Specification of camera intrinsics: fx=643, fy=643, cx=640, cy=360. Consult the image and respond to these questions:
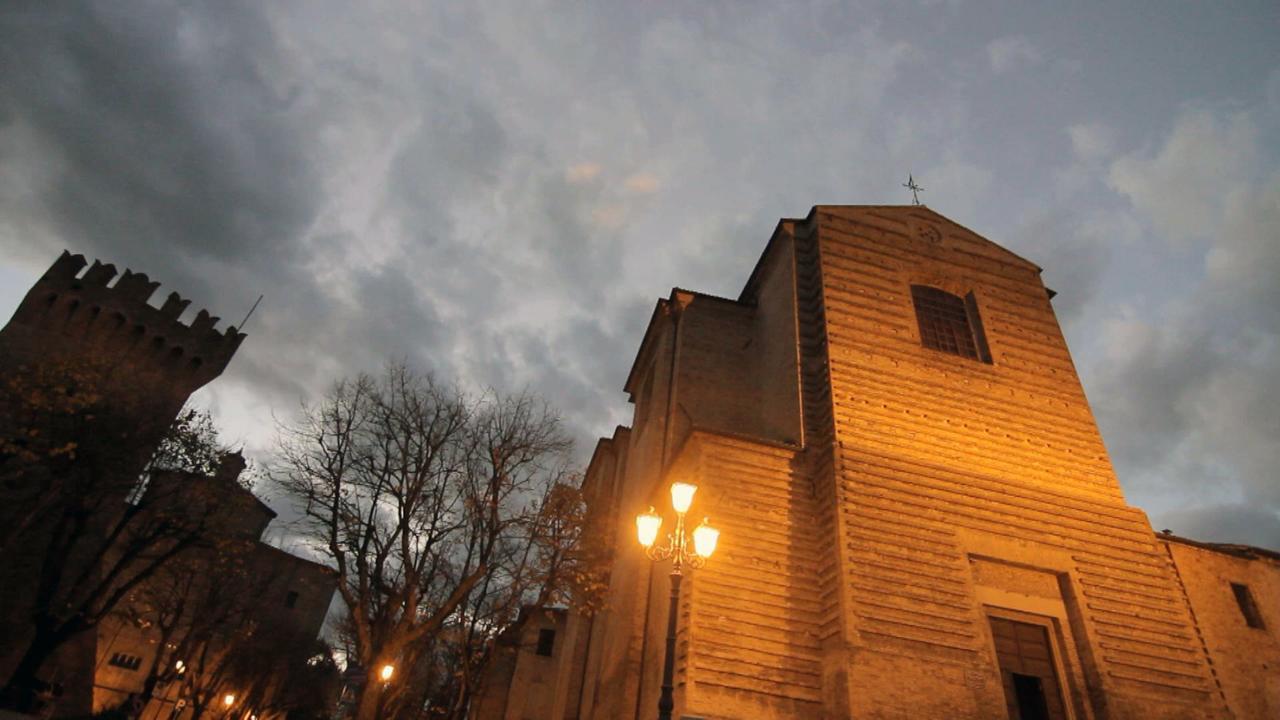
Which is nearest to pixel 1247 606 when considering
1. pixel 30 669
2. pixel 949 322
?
pixel 949 322

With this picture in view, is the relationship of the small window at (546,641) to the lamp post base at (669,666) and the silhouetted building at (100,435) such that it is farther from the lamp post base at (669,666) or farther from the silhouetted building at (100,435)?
the lamp post base at (669,666)

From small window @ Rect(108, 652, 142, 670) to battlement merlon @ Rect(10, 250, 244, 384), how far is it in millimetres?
15037

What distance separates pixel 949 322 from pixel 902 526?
6.38 meters

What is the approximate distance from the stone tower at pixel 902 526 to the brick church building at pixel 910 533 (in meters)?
0.04

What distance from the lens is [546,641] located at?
3012 cm

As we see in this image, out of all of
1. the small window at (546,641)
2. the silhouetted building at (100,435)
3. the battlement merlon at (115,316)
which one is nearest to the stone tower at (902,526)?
the silhouetted building at (100,435)

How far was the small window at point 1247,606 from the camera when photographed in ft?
46.4

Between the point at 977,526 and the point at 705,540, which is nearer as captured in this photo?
the point at 705,540

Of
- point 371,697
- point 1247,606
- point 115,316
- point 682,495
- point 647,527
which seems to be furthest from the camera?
point 115,316

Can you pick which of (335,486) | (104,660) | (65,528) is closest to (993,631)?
(335,486)

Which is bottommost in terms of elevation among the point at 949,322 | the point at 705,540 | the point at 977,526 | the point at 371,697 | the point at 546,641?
the point at 371,697

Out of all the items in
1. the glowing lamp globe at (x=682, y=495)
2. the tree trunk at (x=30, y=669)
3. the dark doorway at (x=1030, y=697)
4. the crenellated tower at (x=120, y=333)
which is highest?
the crenellated tower at (x=120, y=333)

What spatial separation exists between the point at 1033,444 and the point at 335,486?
15.2m

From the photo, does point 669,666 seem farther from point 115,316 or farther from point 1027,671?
point 115,316
